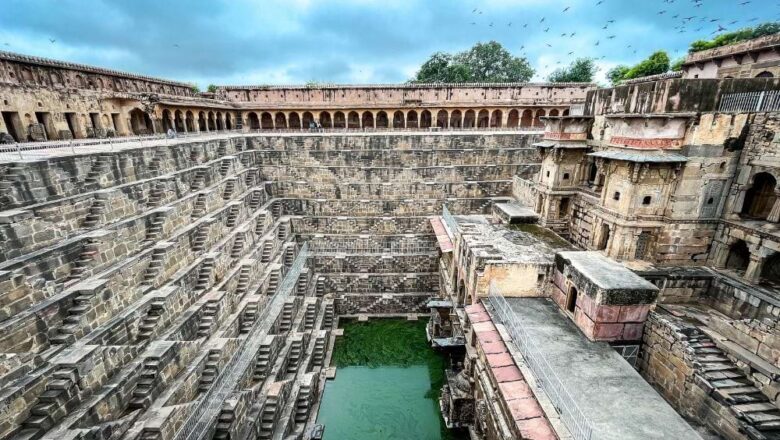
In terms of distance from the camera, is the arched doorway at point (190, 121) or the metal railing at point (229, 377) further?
the arched doorway at point (190, 121)

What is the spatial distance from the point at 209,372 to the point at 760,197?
17.5 m

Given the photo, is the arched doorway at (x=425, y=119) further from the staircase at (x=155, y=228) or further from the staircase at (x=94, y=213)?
the staircase at (x=94, y=213)

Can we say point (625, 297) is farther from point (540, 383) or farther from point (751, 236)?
point (751, 236)

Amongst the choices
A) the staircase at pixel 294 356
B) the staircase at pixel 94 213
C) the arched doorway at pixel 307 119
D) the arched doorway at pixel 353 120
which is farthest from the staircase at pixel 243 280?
the arched doorway at pixel 353 120

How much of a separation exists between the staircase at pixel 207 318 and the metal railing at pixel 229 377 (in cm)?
116

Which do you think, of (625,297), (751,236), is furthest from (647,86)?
(625,297)

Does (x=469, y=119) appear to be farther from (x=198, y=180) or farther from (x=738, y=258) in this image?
(x=198, y=180)

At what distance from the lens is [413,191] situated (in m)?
20.8

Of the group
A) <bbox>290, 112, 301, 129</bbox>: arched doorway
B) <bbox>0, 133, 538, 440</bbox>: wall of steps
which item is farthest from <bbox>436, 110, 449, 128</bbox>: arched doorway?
<bbox>0, 133, 538, 440</bbox>: wall of steps

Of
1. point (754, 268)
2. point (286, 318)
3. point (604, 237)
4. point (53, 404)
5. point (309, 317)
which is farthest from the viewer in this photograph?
point (309, 317)

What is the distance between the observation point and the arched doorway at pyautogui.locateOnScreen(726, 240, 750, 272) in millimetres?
11391

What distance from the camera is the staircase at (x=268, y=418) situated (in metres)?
10.7

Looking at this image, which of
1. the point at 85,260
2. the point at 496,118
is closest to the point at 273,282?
the point at 85,260

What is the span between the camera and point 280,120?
3647 cm
